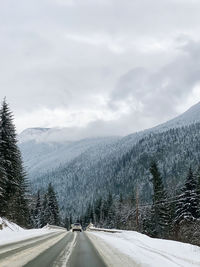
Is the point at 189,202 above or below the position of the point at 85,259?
below

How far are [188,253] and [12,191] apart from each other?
27902mm

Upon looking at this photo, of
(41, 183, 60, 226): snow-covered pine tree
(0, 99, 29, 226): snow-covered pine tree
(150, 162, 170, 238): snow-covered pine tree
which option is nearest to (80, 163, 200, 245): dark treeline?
(150, 162, 170, 238): snow-covered pine tree

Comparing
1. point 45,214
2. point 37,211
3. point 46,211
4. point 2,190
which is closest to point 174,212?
point 2,190

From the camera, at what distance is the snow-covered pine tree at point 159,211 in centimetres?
5506

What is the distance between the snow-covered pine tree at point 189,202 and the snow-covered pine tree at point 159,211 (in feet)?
26.1

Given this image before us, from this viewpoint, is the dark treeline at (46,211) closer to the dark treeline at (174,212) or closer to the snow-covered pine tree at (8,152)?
the dark treeline at (174,212)

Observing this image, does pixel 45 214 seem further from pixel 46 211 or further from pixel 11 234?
pixel 11 234

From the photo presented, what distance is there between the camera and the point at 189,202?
45844 mm

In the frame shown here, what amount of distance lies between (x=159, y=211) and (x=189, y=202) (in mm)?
11212

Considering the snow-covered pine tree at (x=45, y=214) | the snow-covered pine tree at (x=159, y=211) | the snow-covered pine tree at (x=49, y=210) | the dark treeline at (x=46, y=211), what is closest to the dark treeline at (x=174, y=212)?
the snow-covered pine tree at (x=159, y=211)

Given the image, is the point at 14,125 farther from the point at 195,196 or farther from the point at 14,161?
the point at 195,196

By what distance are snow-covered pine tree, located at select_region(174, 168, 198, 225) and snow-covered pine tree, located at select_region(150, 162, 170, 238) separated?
797 centimetres

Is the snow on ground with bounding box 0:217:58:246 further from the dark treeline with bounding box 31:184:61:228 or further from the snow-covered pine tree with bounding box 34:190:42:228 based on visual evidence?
the snow-covered pine tree with bounding box 34:190:42:228

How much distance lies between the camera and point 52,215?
81312 millimetres
